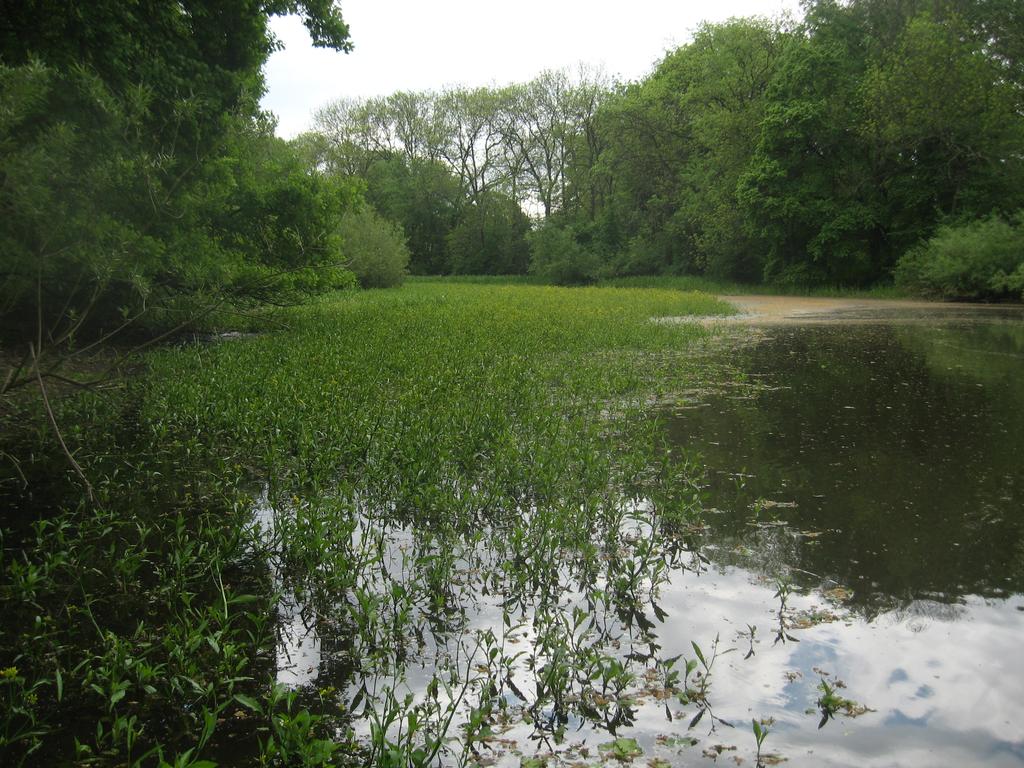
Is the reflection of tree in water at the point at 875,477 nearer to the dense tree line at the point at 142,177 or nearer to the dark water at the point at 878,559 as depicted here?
the dark water at the point at 878,559

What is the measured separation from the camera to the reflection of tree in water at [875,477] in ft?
15.5

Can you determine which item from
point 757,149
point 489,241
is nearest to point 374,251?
point 757,149

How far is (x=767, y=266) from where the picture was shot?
39219mm

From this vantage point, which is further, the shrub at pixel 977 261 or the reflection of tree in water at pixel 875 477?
the shrub at pixel 977 261

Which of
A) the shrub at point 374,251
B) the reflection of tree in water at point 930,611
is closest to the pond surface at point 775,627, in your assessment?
the reflection of tree in water at point 930,611

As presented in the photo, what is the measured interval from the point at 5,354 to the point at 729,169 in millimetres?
35594

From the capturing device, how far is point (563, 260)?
4919cm

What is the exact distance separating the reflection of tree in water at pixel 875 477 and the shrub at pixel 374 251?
29583 mm

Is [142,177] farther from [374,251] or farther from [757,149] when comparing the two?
[757,149]

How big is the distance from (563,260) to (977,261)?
25854mm

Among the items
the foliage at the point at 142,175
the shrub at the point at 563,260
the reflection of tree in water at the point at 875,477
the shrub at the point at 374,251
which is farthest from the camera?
the shrub at the point at 563,260

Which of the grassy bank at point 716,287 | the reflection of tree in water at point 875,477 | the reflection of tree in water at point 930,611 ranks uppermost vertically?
the grassy bank at point 716,287

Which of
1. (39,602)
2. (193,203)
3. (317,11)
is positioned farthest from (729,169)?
(39,602)

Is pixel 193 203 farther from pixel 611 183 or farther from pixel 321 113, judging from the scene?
pixel 321 113
